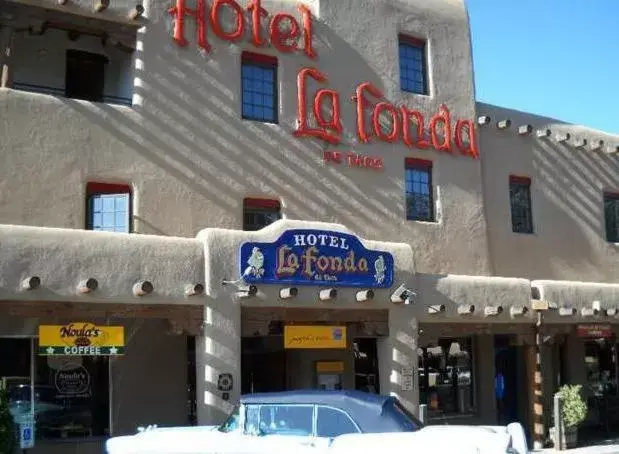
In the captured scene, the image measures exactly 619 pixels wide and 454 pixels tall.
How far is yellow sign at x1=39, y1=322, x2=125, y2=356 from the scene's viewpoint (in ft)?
44.2

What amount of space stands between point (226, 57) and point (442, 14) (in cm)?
665

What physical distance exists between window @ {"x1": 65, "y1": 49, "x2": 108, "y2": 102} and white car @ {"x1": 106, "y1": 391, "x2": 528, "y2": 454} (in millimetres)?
9098

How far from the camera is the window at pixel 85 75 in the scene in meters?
17.7

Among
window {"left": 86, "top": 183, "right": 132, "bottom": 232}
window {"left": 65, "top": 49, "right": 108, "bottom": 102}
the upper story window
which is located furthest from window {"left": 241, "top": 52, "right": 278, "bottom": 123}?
window {"left": 86, "top": 183, "right": 132, "bottom": 232}

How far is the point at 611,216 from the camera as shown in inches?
957

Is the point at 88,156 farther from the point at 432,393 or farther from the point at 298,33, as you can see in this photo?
the point at 432,393

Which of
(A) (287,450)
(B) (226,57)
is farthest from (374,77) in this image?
(A) (287,450)

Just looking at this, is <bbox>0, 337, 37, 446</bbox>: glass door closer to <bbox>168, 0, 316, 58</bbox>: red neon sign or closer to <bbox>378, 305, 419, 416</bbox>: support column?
<bbox>378, 305, 419, 416</bbox>: support column

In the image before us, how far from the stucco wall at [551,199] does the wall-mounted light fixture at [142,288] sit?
10.7m

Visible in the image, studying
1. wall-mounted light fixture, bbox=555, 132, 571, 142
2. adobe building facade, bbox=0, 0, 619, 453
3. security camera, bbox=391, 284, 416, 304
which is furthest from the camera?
wall-mounted light fixture, bbox=555, 132, 571, 142

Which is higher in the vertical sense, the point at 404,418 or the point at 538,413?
the point at 404,418

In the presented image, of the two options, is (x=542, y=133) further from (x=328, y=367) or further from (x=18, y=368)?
(x=18, y=368)

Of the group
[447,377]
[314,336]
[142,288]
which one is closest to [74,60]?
[142,288]

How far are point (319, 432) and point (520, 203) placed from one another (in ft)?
45.9
